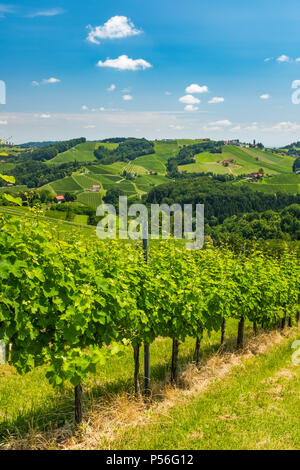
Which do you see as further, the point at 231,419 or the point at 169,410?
the point at 169,410

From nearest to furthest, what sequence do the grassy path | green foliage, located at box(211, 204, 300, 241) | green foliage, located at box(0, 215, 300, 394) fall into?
green foliage, located at box(0, 215, 300, 394) → the grassy path → green foliage, located at box(211, 204, 300, 241)

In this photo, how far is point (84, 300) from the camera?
15.4 feet

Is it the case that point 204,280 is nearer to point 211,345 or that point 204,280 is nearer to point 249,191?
point 211,345

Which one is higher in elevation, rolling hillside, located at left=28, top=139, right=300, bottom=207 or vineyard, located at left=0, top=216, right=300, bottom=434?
rolling hillside, located at left=28, top=139, right=300, bottom=207

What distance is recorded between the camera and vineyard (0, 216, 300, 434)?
165 inches

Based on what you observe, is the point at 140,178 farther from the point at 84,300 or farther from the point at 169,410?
the point at 84,300

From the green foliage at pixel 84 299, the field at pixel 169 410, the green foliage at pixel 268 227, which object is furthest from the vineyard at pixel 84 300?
the green foliage at pixel 268 227

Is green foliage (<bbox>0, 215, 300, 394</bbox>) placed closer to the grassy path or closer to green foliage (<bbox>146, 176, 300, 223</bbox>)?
the grassy path

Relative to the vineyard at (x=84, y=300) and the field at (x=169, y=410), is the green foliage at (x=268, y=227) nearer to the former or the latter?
the field at (x=169, y=410)

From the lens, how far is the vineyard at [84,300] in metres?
4.19

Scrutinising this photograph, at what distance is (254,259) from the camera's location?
440 inches

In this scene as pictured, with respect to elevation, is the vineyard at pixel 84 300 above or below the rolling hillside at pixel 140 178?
below

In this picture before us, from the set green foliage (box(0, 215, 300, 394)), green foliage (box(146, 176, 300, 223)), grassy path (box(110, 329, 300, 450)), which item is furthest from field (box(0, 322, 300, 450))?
green foliage (box(146, 176, 300, 223))

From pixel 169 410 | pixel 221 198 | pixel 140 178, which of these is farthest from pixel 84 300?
pixel 140 178
